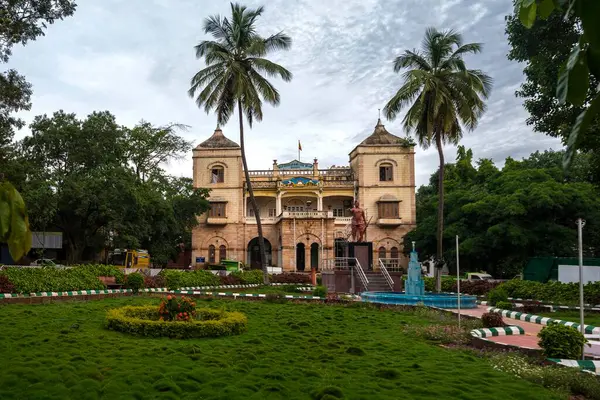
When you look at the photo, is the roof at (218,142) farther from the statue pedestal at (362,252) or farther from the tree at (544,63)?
the tree at (544,63)

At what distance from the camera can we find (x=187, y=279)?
2211 centimetres

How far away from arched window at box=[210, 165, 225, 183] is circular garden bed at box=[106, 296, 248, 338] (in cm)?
3051

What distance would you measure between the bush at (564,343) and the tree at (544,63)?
7.51 meters

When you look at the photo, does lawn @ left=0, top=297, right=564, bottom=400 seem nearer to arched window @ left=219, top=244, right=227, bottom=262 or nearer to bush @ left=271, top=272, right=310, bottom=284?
bush @ left=271, top=272, right=310, bottom=284

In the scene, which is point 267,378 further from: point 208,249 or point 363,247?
point 208,249

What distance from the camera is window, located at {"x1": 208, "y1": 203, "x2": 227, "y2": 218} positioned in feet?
130

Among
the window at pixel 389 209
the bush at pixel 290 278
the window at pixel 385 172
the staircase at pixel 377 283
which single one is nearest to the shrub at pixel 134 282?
the staircase at pixel 377 283

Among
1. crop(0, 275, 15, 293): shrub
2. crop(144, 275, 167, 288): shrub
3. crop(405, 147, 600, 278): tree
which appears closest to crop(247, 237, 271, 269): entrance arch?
crop(405, 147, 600, 278): tree

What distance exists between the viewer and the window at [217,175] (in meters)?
40.6

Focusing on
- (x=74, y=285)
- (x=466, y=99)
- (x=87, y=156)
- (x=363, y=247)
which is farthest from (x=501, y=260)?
(x=87, y=156)

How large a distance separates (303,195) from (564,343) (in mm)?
34447

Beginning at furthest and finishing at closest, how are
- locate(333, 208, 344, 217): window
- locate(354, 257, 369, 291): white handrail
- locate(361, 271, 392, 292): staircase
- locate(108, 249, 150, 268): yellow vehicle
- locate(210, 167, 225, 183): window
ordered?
locate(333, 208, 344, 217): window
locate(210, 167, 225, 183): window
locate(108, 249, 150, 268): yellow vehicle
locate(361, 271, 392, 292): staircase
locate(354, 257, 369, 291): white handrail

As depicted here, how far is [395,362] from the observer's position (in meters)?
7.29

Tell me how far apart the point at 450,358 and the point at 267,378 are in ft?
10.0
